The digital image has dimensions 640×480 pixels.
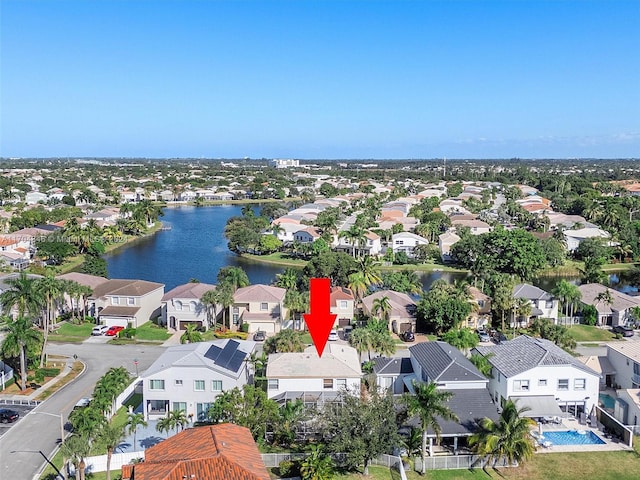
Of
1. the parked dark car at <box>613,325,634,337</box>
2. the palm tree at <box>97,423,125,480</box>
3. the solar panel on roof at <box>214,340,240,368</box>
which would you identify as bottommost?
the parked dark car at <box>613,325,634,337</box>

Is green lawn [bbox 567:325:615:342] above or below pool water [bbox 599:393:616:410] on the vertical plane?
below

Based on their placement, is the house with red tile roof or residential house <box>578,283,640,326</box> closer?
the house with red tile roof

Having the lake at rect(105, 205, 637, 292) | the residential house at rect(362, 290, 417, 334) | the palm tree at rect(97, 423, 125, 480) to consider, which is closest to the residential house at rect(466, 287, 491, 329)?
the residential house at rect(362, 290, 417, 334)

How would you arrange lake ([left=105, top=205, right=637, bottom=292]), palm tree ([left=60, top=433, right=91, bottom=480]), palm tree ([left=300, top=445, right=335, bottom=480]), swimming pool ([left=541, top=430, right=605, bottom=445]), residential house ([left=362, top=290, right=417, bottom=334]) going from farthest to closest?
1. lake ([left=105, top=205, right=637, bottom=292])
2. residential house ([left=362, top=290, right=417, bottom=334])
3. swimming pool ([left=541, top=430, right=605, bottom=445])
4. palm tree ([left=300, top=445, right=335, bottom=480])
5. palm tree ([left=60, top=433, right=91, bottom=480])

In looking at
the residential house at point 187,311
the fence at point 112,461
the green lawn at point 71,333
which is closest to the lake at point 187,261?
the green lawn at point 71,333

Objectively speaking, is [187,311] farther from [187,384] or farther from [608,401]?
[608,401]

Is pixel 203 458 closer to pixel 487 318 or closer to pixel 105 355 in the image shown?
pixel 105 355

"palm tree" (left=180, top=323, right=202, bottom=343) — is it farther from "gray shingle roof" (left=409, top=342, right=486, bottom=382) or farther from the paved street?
"gray shingle roof" (left=409, top=342, right=486, bottom=382)
